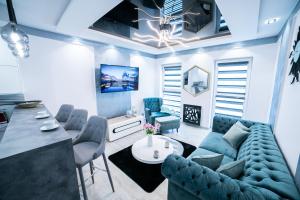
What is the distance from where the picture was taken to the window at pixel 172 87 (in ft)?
16.2

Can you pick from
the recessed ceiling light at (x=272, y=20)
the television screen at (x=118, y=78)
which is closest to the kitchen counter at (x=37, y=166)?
the television screen at (x=118, y=78)

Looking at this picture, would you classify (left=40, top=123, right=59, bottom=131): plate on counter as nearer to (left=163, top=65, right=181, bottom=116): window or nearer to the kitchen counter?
the kitchen counter

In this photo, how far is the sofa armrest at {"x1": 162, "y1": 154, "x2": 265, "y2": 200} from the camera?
37.4 inches

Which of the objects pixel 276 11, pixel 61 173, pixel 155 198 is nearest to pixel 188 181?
pixel 155 198

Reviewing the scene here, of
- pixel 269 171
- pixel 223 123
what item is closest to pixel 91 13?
pixel 269 171

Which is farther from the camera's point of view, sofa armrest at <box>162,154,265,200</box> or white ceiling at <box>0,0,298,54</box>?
white ceiling at <box>0,0,298,54</box>

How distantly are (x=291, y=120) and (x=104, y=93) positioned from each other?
12.4 feet

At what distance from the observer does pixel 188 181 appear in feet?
3.82

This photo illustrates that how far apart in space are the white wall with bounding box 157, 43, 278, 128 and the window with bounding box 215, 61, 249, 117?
0.17m

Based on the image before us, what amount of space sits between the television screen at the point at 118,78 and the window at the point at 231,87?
2627 millimetres

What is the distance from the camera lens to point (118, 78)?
3908 millimetres

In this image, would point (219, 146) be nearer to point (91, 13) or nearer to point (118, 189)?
point (118, 189)

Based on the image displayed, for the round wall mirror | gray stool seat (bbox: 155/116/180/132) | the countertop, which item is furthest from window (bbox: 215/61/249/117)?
the countertop

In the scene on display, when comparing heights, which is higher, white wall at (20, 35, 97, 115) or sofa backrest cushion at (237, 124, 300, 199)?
white wall at (20, 35, 97, 115)
